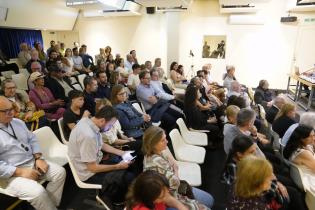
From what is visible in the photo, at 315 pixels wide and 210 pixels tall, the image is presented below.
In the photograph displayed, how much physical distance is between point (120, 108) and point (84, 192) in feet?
3.63

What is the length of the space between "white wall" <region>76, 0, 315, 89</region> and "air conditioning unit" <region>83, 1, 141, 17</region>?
36cm

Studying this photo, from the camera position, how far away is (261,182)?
61.5 inches

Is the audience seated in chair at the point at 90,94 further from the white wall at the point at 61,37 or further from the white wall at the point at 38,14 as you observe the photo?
the white wall at the point at 61,37

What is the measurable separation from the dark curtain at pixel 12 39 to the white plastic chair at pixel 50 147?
6.94m

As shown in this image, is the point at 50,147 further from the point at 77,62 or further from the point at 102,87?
the point at 77,62

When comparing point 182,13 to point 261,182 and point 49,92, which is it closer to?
point 49,92

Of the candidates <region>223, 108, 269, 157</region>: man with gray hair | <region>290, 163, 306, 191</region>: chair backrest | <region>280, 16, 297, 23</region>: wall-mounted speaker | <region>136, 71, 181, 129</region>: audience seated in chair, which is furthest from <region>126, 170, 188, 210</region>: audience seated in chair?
<region>280, 16, 297, 23</region>: wall-mounted speaker

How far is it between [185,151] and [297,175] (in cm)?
114

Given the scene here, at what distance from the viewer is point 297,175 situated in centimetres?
215

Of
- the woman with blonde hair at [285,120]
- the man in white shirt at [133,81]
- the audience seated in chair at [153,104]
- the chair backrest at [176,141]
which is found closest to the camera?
the chair backrest at [176,141]

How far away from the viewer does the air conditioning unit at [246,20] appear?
310 inches

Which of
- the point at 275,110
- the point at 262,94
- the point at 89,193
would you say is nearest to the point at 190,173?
the point at 89,193

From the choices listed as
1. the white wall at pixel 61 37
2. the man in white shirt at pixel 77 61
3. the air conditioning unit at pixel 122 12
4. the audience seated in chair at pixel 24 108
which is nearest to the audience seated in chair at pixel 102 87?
the audience seated in chair at pixel 24 108

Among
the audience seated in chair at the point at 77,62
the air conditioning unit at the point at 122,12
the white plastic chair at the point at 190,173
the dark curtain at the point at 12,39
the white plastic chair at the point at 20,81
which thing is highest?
the air conditioning unit at the point at 122,12
